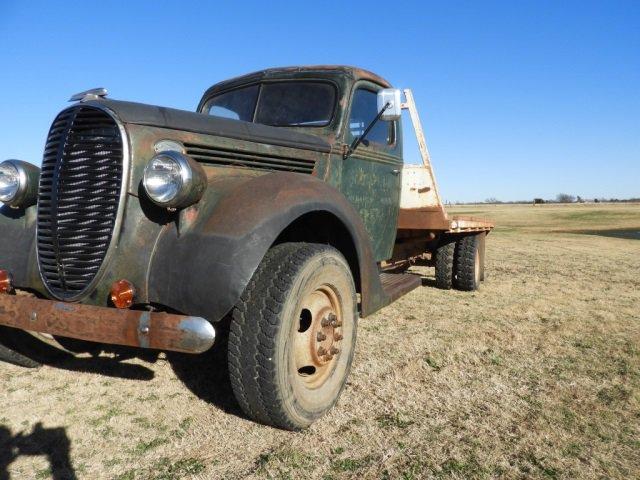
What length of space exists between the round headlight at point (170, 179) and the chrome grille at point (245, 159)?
346 millimetres

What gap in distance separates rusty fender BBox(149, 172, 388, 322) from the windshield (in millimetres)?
1333

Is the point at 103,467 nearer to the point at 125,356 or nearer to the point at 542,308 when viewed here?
the point at 125,356

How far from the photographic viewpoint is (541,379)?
3.03 m

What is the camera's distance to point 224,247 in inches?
81.7

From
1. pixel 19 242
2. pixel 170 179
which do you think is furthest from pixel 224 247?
pixel 19 242

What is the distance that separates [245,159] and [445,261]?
3982 mm

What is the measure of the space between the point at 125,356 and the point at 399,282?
222 centimetres

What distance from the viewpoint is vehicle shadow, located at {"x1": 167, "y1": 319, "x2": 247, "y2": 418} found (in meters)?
2.65

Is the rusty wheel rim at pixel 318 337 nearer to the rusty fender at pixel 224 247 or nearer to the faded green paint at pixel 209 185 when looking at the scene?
the rusty fender at pixel 224 247

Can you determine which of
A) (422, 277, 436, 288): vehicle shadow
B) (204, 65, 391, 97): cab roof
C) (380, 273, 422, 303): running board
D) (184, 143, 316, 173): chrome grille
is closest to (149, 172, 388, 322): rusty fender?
(184, 143, 316, 173): chrome grille

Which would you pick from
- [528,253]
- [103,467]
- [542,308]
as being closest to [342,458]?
[103,467]

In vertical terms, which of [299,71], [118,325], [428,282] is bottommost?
[428,282]

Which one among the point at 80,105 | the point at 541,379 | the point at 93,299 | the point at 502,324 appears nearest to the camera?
the point at 93,299

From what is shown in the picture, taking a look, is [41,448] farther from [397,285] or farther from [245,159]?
[397,285]
